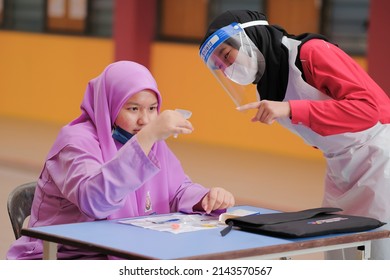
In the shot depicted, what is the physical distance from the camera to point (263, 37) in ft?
11.5

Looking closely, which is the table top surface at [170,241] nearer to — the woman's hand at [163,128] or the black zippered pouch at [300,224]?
the black zippered pouch at [300,224]

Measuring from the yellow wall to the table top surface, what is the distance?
6740mm

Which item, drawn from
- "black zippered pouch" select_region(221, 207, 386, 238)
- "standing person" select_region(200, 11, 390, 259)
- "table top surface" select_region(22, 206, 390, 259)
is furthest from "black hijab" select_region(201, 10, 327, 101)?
"table top surface" select_region(22, 206, 390, 259)

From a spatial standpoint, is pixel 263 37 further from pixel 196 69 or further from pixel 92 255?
pixel 196 69

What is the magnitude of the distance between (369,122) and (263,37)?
1.68 ft

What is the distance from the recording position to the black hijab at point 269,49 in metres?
3.50

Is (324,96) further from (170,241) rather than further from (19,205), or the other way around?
(19,205)

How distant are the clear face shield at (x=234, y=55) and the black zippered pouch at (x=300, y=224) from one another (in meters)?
0.63

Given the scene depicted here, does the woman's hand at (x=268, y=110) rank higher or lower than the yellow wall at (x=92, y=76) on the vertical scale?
higher

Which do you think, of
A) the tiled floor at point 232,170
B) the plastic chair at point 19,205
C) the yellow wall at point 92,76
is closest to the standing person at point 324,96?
the plastic chair at point 19,205

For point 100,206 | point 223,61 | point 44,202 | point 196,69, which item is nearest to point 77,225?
point 100,206

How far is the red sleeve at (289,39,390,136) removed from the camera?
3.33m

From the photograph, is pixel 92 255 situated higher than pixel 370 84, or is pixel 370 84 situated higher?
pixel 370 84

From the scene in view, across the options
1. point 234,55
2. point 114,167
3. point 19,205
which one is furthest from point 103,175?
point 234,55
